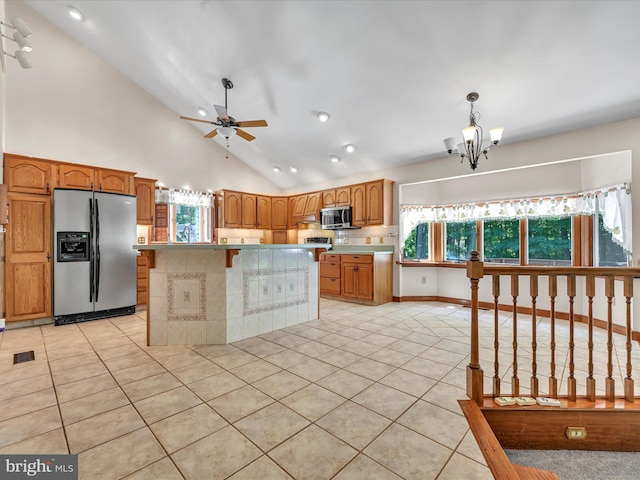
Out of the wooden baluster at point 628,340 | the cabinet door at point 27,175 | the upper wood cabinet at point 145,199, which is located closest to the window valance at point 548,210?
the wooden baluster at point 628,340

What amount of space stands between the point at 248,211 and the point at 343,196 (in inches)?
91.1

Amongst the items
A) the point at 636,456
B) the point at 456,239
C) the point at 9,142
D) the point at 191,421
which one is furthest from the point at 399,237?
the point at 9,142

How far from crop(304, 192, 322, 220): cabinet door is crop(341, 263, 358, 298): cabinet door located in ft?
5.10

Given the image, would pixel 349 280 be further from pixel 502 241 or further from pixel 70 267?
pixel 70 267

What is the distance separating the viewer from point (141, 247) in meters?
2.86

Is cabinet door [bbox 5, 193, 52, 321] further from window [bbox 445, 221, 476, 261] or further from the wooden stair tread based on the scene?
window [bbox 445, 221, 476, 261]

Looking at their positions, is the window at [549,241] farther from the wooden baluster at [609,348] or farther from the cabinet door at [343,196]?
the cabinet door at [343,196]

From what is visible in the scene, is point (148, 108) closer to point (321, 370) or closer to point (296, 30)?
point (296, 30)

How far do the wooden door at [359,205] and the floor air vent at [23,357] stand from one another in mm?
4829

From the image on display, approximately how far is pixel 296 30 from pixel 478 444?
4.05m

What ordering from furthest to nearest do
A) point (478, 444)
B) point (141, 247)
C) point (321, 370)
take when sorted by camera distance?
point (141, 247)
point (321, 370)
point (478, 444)

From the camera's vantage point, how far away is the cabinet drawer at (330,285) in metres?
5.61

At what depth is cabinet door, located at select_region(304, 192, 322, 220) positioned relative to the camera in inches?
252

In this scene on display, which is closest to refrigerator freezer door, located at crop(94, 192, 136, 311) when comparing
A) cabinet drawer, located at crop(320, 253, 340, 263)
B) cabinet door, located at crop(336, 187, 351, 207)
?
cabinet drawer, located at crop(320, 253, 340, 263)
